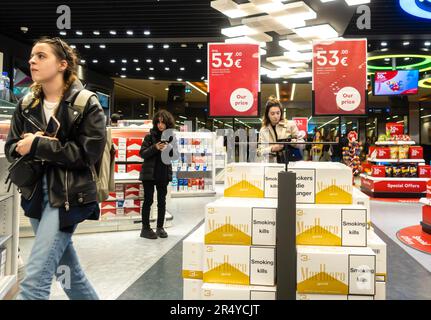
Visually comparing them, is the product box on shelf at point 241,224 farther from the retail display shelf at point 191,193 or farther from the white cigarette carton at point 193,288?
the retail display shelf at point 191,193

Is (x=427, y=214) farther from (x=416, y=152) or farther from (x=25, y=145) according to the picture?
(x=25, y=145)

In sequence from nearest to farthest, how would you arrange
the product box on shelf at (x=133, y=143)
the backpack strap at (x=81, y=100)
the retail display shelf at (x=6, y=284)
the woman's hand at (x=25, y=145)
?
1. the woman's hand at (x=25, y=145)
2. the backpack strap at (x=81, y=100)
3. the retail display shelf at (x=6, y=284)
4. the product box on shelf at (x=133, y=143)

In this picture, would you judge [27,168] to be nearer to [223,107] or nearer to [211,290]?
[211,290]

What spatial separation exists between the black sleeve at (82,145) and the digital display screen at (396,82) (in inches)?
463

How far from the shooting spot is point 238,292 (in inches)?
76.8

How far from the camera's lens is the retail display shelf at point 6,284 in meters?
2.56

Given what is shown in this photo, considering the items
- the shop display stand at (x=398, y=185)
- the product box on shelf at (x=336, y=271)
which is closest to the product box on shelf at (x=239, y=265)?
the product box on shelf at (x=336, y=271)

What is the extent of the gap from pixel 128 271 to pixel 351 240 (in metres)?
2.07

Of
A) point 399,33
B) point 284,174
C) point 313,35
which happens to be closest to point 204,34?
point 313,35

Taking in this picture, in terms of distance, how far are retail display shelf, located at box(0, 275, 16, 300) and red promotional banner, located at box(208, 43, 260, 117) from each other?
1.97 meters

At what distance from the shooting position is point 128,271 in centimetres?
333

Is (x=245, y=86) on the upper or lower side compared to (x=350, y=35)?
lower

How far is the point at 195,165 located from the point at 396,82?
7108 mm

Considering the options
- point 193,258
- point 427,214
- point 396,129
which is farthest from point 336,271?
point 396,129
